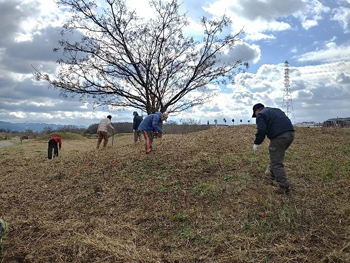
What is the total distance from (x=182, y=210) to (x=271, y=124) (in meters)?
2.36

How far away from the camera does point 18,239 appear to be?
4625 millimetres

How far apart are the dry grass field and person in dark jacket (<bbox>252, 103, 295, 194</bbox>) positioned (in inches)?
12.5

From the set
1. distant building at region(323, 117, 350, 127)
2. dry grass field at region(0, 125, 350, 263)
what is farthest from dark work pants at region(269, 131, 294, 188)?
distant building at region(323, 117, 350, 127)

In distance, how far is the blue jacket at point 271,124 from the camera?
5707mm

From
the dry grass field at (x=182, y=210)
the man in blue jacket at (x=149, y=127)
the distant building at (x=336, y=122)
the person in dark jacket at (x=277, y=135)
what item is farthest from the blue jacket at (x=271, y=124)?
the distant building at (x=336, y=122)

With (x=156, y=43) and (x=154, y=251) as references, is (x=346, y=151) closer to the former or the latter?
(x=154, y=251)

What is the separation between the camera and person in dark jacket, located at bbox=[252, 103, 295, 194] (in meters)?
5.67

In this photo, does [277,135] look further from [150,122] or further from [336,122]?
[336,122]

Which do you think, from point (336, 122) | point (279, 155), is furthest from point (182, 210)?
point (336, 122)

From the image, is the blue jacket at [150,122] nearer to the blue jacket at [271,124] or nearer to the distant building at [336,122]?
the blue jacket at [271,124]

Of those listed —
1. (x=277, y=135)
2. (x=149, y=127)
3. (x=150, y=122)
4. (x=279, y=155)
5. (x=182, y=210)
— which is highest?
(x=150, y=122)

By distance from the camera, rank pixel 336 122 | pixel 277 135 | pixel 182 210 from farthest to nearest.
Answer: pixel 336 122 < pixel 277 135 < pixel 182 210

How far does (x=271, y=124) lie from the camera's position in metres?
5.80

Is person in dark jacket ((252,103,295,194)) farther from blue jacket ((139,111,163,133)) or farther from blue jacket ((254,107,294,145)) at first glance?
blue jacket ((139,111,163,133))
